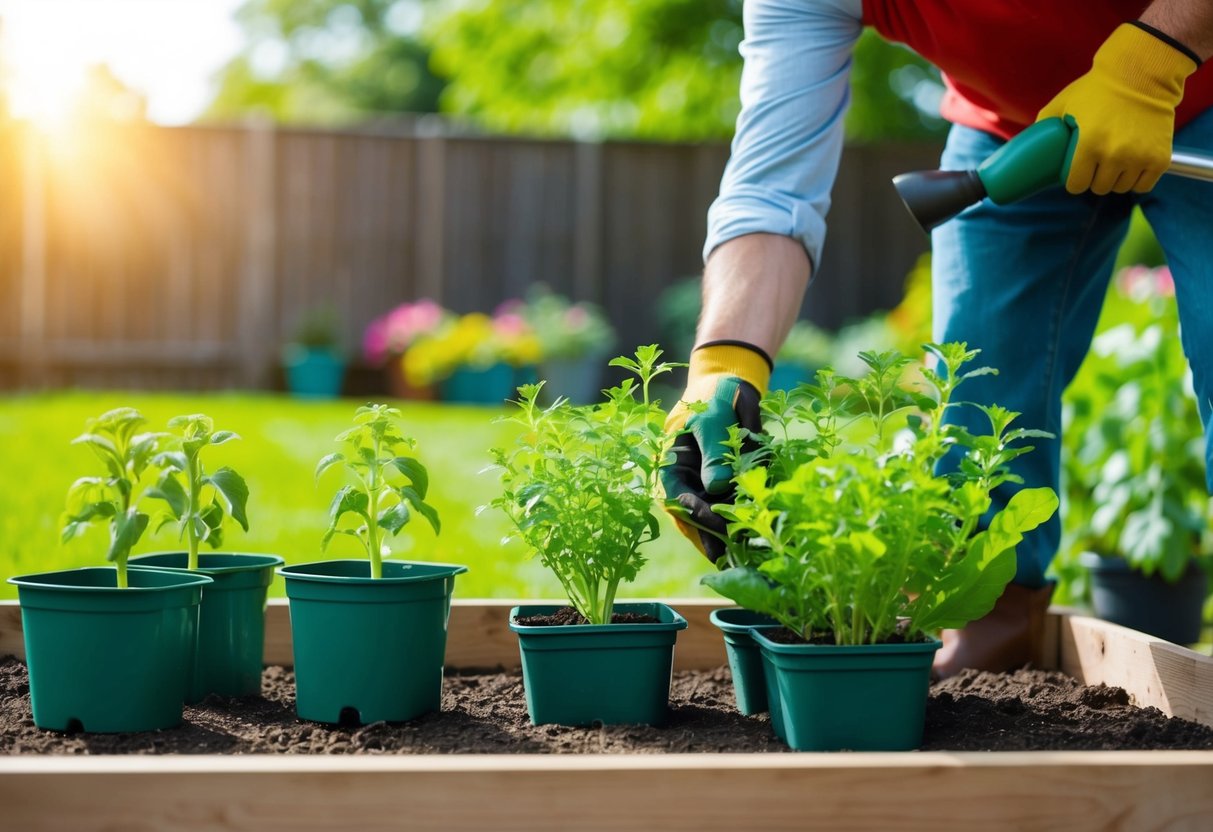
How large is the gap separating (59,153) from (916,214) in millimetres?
7674

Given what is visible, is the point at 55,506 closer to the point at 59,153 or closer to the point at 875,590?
the point at 875,590

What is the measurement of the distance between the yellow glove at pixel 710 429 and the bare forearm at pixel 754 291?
3cm

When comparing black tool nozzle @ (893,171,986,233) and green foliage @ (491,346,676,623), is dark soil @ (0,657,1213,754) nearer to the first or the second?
green foliage @ (491,346,676,623)

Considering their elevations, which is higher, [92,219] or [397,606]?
[92,219]

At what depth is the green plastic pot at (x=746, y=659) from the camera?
1.52 meters

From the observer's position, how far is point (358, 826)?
1.09 metres

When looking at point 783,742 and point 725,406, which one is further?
point 725,406

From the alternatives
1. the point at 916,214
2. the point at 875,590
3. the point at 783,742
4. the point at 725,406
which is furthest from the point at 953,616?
the point at 916,214

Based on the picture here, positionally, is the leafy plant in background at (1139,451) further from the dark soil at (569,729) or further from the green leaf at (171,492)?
the green leaf at (171,492)

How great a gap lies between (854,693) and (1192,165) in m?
0.81

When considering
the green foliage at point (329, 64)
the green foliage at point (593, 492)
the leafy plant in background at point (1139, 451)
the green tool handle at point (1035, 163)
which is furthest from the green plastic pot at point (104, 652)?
the green foliage at point (329, 64)

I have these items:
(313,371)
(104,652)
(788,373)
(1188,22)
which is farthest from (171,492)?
(313,371)

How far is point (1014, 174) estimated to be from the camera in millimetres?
1509

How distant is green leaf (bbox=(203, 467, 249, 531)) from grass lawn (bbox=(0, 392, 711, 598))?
0.92 feet
